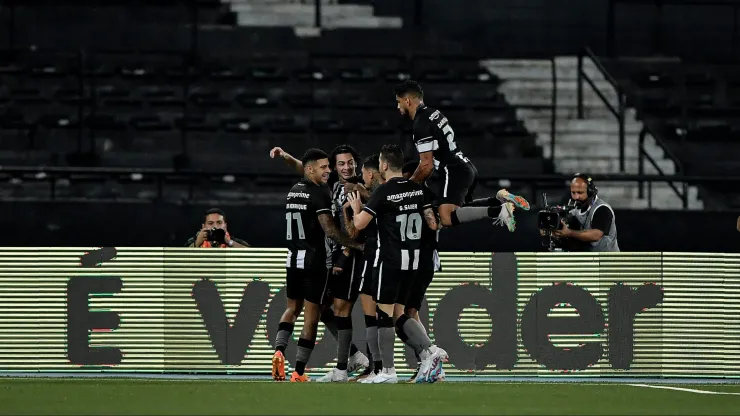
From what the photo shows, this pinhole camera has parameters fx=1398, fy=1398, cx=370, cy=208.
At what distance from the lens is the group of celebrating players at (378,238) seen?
11.1 metres

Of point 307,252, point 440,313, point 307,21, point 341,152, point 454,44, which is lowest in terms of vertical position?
point 440,313

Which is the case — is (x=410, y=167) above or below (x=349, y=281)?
above

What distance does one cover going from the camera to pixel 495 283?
12625mm

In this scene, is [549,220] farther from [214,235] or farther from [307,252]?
[214,235]

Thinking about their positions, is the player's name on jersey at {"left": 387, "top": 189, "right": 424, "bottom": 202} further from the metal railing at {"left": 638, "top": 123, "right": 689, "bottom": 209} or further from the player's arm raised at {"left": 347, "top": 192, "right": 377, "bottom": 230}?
the metal railing at {"left": 638, "top": 123, "right": 689, "bottom": 209}

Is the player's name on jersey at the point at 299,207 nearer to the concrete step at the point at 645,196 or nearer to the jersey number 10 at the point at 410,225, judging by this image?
the jersey number 10 at the point at 410,225

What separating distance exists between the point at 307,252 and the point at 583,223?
9.66 ft

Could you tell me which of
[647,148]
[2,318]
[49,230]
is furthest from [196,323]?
[647,148]

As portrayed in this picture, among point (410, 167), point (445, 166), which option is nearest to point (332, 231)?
point (410, 167)

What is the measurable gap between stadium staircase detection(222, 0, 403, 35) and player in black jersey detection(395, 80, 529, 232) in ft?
32.1

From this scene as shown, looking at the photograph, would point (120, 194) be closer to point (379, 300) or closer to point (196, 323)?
point (196, 323)

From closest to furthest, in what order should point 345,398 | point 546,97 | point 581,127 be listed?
point 345,398
point 581,127
point 546,97

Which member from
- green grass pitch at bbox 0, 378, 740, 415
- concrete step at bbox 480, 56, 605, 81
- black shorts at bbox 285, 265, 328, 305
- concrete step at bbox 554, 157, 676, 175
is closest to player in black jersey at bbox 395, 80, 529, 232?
black shorts at bbox 285, 265, 328, 305

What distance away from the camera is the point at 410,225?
36.5 ft
